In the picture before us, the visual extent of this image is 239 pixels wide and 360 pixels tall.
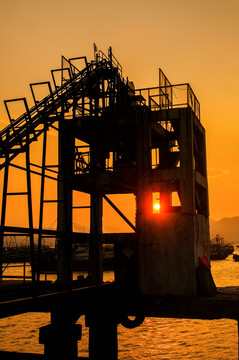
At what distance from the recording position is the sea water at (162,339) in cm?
3666

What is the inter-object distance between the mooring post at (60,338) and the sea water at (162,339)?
66.5 feet

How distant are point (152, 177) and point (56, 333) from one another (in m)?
10.5

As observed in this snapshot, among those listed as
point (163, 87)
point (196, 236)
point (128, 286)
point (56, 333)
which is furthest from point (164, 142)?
point (56, 333)

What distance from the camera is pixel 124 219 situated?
27516 millimetres

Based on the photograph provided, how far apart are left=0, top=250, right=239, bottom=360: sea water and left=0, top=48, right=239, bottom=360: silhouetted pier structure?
548 inches

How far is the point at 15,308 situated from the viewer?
10.9 metres

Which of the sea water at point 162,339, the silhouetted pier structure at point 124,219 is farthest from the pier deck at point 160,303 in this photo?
the sea water at point 162,339

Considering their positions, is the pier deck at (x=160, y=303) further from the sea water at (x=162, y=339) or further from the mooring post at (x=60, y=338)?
the sea water at (x=162, y=339)

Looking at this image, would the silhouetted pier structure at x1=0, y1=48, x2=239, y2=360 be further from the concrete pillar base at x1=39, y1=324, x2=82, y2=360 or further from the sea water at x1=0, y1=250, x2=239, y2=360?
the sea water at x1=0, y1=250, x2=239, y2=360

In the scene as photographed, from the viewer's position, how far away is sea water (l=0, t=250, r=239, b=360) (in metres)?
36.7

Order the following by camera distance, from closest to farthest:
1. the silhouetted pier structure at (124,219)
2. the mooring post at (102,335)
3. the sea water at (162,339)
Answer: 1. the silhouetted pier structure at (124,219)
2. the mooring post at (102,335)
3. the sea water at (162,339)

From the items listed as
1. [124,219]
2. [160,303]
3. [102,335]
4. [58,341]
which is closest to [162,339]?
[124,219]

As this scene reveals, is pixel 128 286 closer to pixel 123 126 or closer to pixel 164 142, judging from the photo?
pixel 123 126

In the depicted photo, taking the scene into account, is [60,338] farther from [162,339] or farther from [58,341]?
[162,339]
